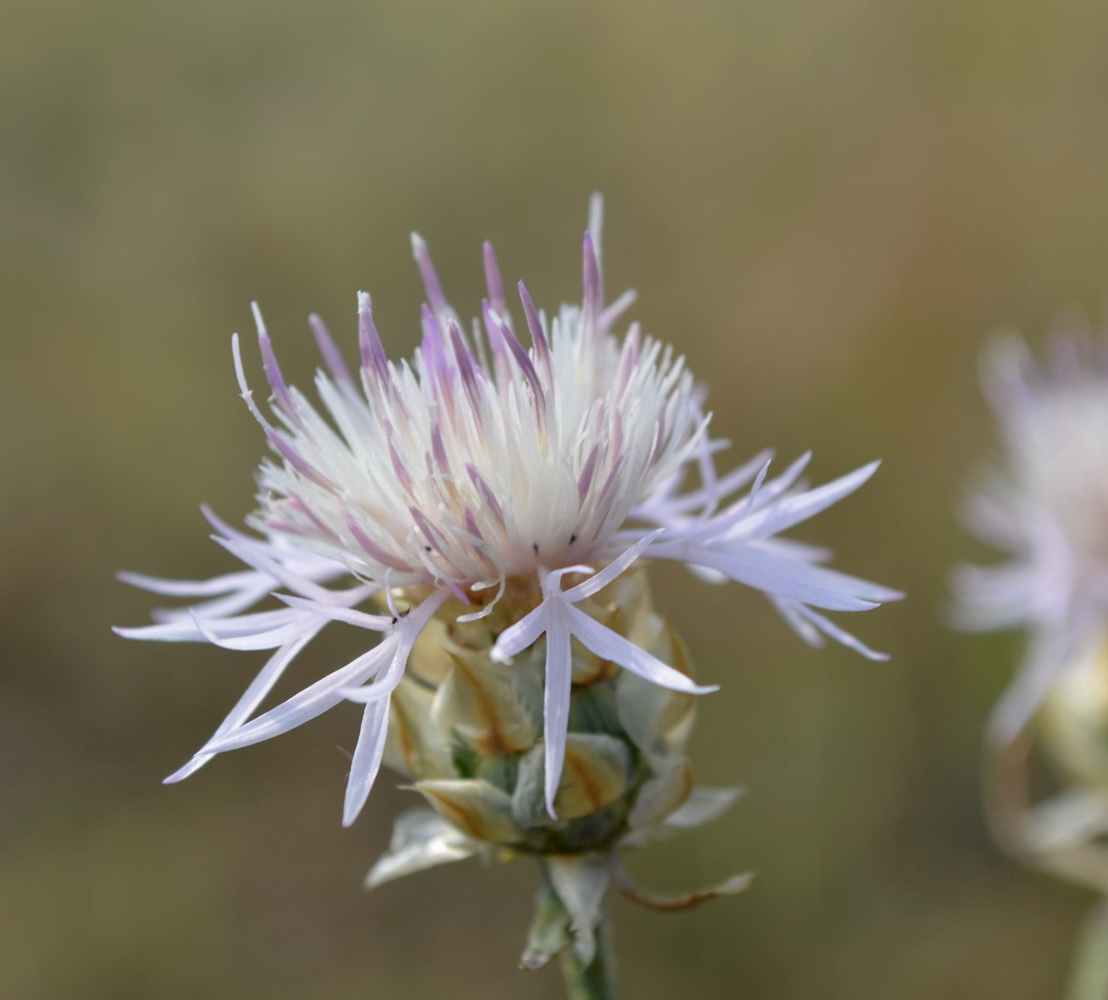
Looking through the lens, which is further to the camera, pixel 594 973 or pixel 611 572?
pixel 594 973

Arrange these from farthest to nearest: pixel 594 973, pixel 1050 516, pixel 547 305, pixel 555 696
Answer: pixel 547 305 → pixel 1050 516 → pixel 594 973 → pixel 555 696

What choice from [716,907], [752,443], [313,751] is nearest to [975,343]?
[752,443]

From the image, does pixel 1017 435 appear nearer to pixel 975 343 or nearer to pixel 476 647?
pixel 476 647

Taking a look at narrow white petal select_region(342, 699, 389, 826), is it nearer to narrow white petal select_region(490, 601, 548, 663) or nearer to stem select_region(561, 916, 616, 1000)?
narrow white petal select_region(490, 601, 548, 663)

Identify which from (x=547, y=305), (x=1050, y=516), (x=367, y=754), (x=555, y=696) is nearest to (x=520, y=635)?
(x=555, y=696)

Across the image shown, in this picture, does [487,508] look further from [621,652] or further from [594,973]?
[594,973]

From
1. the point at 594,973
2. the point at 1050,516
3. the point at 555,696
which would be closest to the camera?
the point at 555,696

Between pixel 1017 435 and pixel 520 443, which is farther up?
pixel 520 443
